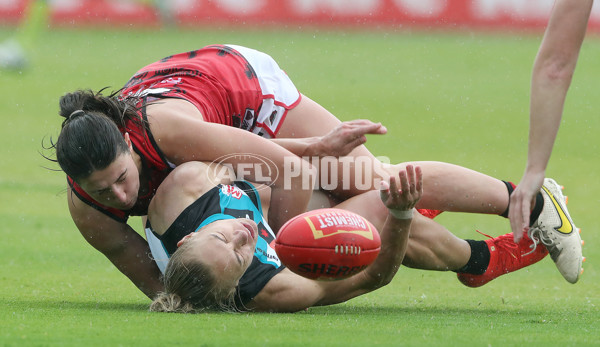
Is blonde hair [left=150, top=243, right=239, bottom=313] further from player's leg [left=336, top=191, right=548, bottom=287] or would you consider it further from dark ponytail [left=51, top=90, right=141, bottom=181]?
player's leg [left=336, top=191, right=548, bottom=287]

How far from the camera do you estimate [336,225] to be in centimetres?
523

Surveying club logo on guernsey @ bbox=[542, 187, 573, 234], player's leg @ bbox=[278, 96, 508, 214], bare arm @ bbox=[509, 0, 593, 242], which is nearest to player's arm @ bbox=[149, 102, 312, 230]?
player's leg @ bbox=[278, 96, 508, 214]

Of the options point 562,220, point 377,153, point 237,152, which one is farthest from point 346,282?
point 377,153

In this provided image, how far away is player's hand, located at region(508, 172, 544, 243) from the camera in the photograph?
16.3ft

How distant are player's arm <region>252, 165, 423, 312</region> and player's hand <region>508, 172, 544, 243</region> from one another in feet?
1.87

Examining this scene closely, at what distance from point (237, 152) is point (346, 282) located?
0.98 metres

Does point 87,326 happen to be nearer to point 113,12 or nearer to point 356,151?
point 356,151

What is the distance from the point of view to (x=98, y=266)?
7738 mm

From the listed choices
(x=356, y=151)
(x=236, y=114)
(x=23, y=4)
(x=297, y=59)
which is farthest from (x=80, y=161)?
(x=23, y=4)

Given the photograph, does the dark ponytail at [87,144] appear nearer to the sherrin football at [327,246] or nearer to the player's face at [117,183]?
the player's face at [117,183]

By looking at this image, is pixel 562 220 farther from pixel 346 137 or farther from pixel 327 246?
pixel 327 246

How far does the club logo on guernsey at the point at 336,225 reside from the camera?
5.18m

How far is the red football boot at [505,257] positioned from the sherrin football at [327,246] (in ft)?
4.46

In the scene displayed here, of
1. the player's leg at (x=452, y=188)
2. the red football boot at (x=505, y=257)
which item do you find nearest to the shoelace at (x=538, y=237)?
the red football boot at (x=505, y=257)
